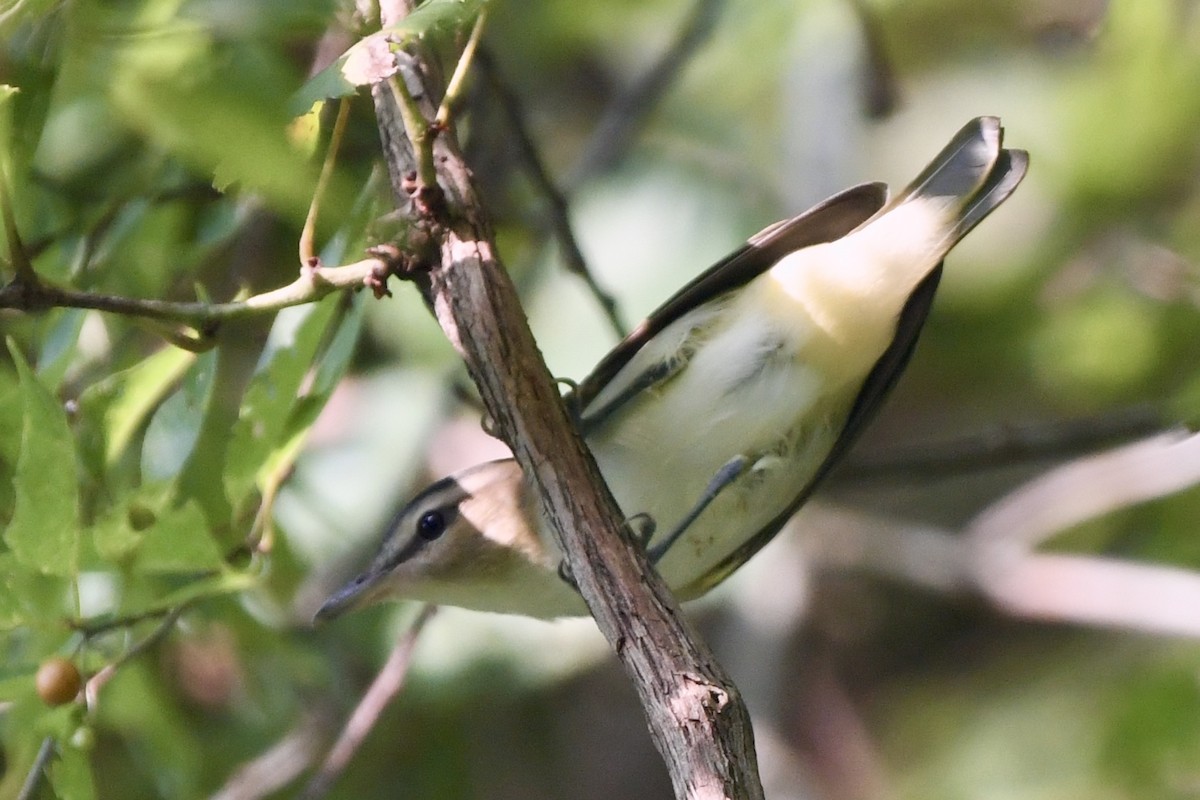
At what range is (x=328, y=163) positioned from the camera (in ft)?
4.17

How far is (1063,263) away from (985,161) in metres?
1.45

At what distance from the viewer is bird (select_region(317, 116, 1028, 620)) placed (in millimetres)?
1894

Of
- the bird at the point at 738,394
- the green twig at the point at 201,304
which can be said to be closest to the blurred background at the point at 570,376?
the green twig at the point at 201,304

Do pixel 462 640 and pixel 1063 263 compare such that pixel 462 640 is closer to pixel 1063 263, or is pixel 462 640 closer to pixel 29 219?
pixel 29 219

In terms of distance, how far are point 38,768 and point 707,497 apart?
3.00 feet

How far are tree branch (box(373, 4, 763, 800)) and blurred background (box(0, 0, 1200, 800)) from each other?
21 cm

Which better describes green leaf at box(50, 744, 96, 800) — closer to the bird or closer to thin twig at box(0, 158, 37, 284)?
thin twig at box(0, 158, 37, 284)

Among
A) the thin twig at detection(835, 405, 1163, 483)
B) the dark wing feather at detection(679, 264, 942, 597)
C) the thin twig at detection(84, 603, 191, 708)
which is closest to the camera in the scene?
the thin twig at detection(84, 603, 191, 708)

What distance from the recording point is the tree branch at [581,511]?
114cm

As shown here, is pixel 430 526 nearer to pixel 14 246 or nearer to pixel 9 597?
pixel 9 597

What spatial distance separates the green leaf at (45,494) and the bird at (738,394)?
2.39 ft

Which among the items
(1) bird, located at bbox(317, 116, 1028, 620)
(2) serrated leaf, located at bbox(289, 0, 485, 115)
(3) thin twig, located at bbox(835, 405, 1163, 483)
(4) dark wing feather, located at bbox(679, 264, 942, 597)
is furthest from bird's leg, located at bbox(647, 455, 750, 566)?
(2) serrated leaf, located at bbox(289, 0, 485, 115)

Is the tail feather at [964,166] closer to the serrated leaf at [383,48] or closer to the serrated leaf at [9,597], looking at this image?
the serrated leaf at [383,48]

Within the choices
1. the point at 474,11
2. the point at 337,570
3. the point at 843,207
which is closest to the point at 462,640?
the point at 337,570
